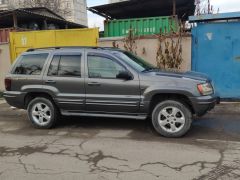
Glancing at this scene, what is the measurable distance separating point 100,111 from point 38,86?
1529mm

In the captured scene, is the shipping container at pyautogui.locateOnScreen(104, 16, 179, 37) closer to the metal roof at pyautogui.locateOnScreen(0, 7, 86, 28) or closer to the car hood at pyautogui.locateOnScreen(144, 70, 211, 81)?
the metal roof at pyautogui.locateOnScreen(0, 7, 86, 28)

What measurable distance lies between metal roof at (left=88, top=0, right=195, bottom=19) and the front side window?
780 cm

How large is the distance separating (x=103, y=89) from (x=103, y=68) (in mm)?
456

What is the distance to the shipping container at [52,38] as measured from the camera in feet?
38.0

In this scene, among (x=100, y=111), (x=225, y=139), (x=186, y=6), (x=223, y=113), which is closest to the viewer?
(x=225, y=139)

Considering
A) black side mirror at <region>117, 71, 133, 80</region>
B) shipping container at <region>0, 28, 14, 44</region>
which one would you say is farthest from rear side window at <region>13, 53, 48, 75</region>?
shipping container at <region>0, 28, 14, 44</region>

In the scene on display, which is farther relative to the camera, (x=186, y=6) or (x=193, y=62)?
(x=186, y=6)

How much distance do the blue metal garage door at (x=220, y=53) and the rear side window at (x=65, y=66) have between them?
14.5ft

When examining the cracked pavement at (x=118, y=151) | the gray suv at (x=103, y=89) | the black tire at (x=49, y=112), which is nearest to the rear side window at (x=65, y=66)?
A: the gray suv at (x=103, y=89)

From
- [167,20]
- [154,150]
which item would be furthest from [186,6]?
[154,150]

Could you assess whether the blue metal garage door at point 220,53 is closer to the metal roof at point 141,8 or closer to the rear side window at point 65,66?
the rear side window at point 65,66

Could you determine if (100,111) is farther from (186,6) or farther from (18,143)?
(186,6)

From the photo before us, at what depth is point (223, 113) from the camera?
8.55 metres

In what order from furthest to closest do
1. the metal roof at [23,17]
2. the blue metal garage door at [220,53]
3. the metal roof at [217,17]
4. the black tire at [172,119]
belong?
the metal roof at [23,17] < the blue metal garage door at [220,53] < the metal roof at [217,17] < the black tire at [172,119]
